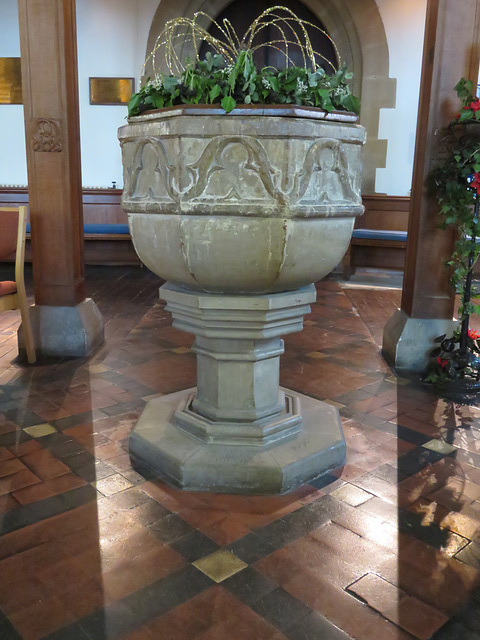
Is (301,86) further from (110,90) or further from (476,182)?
(110,90)

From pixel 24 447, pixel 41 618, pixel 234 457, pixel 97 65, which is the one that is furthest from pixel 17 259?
pixel 97 65

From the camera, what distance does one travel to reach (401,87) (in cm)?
641

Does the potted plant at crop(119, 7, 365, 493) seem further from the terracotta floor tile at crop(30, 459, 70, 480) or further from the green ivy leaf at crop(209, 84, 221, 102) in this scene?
the terracotta floor tile at crop(30, 459, 70, 480)

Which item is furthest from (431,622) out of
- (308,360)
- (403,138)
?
Answer: (403,138)

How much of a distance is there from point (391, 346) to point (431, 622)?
7.07 feet

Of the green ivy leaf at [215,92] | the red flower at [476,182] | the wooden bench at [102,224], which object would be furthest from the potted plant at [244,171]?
the wooden bench at [102,224]

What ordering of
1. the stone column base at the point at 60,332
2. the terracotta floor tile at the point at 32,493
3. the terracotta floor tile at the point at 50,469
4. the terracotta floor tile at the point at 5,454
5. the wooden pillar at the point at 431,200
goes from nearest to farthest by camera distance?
the terracotta floor tile at the point at 32,493
the terracotta floor tile at the point at 50,469
the terracotta floor tile at the point at 5,454
the wooden pillar at the point at 431,200
the stone column base at the point at 60,332

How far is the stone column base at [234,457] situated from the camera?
199 centimetres

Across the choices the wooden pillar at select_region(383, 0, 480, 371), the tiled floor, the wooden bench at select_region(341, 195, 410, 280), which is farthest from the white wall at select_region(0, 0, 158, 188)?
the tiled floor

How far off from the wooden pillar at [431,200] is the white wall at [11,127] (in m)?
5.25

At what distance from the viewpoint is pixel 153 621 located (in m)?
1.38

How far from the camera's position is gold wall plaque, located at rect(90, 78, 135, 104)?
268 inches

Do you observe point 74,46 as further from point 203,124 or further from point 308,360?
point 308,360

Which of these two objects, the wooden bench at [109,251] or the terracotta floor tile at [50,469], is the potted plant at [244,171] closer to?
the terracotta floor tile at [50,469]
